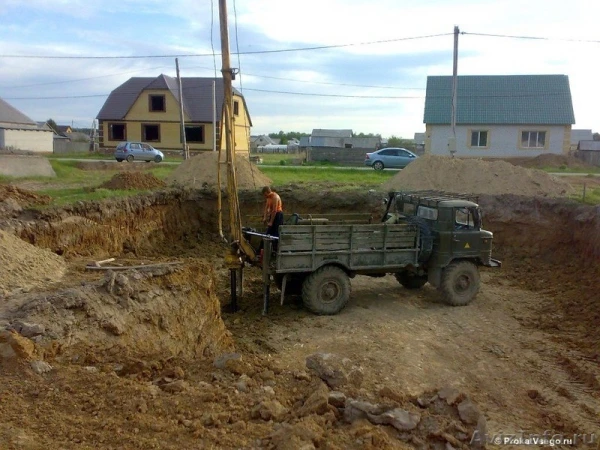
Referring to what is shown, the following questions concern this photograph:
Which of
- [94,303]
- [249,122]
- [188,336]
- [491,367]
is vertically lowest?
[491,367]

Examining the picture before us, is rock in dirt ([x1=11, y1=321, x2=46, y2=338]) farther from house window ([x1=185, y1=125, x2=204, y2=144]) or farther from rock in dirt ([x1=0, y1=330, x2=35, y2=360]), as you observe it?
house window ([x1=185, y1=125, x2=204, y2=144])

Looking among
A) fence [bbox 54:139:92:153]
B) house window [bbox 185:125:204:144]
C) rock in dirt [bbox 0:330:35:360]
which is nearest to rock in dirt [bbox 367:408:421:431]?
rock in dirt [bbox 0:330:35:360]

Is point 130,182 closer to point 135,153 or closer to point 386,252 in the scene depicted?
point 386,252

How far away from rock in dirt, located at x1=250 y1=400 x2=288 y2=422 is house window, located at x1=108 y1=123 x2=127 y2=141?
4087 cm

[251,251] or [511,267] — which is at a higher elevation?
[251,251]

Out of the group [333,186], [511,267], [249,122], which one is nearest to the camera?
[511,267]

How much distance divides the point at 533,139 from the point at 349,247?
29448mm

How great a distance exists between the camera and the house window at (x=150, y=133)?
43.5m

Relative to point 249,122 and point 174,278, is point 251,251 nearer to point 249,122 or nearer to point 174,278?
point 174,278

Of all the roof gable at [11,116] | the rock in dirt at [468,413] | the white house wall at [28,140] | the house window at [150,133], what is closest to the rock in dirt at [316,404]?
the rock in dirt at [468,413]

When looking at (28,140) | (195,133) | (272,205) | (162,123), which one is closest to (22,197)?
(272,205)

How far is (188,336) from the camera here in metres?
9.05

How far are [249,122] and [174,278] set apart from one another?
40641 mm

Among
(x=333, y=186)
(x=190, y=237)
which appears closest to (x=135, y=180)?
(x=190, y=237)
